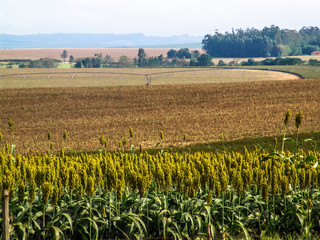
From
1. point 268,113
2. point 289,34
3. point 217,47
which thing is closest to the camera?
point 268,113

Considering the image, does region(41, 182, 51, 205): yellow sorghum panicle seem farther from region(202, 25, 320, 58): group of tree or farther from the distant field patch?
region(202, 25, 320, 58): group of tree

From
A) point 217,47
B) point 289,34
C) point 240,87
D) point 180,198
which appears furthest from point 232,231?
point 289,34

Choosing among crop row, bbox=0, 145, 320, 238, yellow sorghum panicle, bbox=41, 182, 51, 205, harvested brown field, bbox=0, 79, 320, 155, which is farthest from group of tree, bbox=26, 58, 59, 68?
yellow sorghum panicle, bbox=41, 182, 51, 205

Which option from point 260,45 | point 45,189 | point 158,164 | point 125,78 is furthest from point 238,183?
point 260,45

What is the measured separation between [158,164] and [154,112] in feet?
87.2

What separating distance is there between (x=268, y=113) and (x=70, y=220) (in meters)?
25.4

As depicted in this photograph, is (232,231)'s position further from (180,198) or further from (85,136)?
(85,136)

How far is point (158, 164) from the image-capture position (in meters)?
7.96

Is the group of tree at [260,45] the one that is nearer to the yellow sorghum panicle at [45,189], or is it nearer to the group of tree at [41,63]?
the group of tree at [41,63]

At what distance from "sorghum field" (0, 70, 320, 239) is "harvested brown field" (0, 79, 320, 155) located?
0.08m

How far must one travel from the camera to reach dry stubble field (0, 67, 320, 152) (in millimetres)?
25047

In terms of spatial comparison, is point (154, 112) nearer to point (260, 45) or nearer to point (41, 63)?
point (41, 63)

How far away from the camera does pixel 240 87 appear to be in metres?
45.2

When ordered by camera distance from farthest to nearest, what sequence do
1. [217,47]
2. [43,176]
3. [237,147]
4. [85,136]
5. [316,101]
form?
[217,47] < [316,101] < [85,136] < [237,147] < [43,176]
